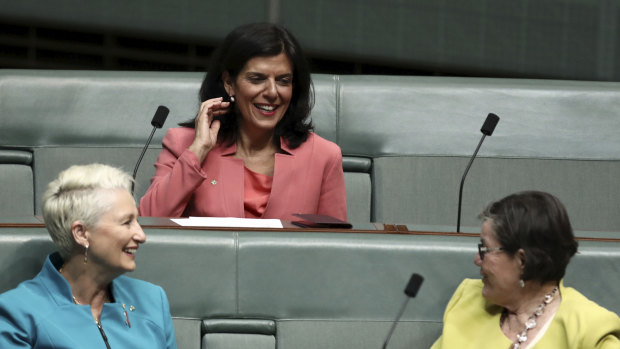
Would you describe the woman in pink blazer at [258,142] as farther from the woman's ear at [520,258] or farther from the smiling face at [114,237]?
the woman's ear at [520,258]

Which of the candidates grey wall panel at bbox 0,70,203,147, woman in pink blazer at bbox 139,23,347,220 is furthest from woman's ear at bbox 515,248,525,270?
grey wall panel at bbox 0,70,203,147

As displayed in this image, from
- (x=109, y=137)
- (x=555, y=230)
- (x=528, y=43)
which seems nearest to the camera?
(x=555, y=230)

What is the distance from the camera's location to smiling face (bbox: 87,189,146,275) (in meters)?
1.62

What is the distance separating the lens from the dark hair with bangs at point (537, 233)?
5.36ft

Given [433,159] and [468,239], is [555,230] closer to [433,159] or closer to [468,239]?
[468,239]

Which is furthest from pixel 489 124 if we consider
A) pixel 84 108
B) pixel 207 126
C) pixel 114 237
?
pixel 84 108

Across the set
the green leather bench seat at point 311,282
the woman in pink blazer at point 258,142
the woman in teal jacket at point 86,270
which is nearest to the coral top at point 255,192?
the woman in pink blazer at point 258,142

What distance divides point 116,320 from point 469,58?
2.26 meters

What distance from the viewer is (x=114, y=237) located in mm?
1630

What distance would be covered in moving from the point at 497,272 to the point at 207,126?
928 millimetres

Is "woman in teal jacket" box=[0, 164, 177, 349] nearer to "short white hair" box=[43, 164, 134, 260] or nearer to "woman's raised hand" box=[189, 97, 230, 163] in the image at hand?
"short white hair" box=[43, 164, 134, 260]

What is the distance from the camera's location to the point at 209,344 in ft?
6.03

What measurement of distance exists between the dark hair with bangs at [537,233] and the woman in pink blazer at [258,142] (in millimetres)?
794

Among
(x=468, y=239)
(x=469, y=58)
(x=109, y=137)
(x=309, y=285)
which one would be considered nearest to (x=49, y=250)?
(x=309, y=285)
